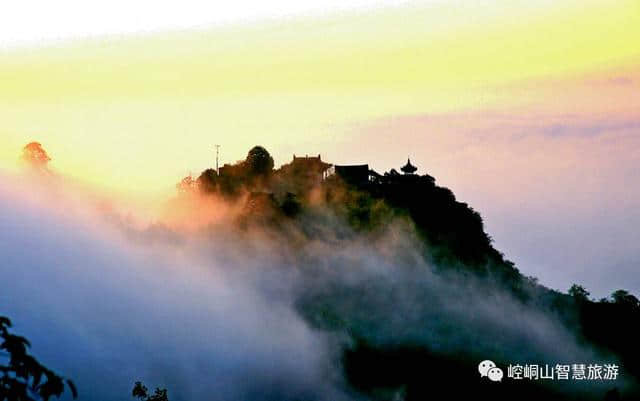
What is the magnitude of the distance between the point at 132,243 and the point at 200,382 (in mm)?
40428

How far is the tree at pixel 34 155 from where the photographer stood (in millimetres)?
140375

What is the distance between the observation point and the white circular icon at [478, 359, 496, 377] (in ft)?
338

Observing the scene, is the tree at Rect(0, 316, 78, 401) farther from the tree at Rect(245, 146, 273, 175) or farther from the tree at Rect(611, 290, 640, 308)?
the tree at Rect(611, 290, 640, 308)

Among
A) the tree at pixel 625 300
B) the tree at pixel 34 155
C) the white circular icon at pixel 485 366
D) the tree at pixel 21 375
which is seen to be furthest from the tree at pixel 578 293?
the tree at pixel 21 375

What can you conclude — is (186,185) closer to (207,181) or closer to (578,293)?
(207,181)

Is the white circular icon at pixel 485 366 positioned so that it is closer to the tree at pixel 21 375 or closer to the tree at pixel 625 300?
the tree at pixel 625 300

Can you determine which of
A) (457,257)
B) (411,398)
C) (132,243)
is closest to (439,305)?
(457,257)

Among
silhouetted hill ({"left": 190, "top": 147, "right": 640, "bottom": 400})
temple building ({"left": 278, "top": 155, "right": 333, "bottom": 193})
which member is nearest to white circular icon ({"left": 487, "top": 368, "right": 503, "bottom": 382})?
silhouetted hill ({"left": 190, "top": 147, "right": 640, "bottom": 400})

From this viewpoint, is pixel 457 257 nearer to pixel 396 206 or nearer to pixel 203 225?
pixel 396 206

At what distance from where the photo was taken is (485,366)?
106 metres

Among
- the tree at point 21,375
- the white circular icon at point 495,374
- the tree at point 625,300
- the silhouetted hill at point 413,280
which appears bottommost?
the tree at point 21,375

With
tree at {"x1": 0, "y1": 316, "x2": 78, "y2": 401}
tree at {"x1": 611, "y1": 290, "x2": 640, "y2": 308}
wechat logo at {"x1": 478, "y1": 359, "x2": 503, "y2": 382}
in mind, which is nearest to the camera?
tree at {"x1": 0, "y1": 316, "x2": 78, "y2": 401}

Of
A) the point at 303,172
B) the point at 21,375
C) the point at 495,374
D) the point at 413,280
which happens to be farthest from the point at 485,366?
the point at 21,375

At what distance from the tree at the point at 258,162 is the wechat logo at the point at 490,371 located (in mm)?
29003
